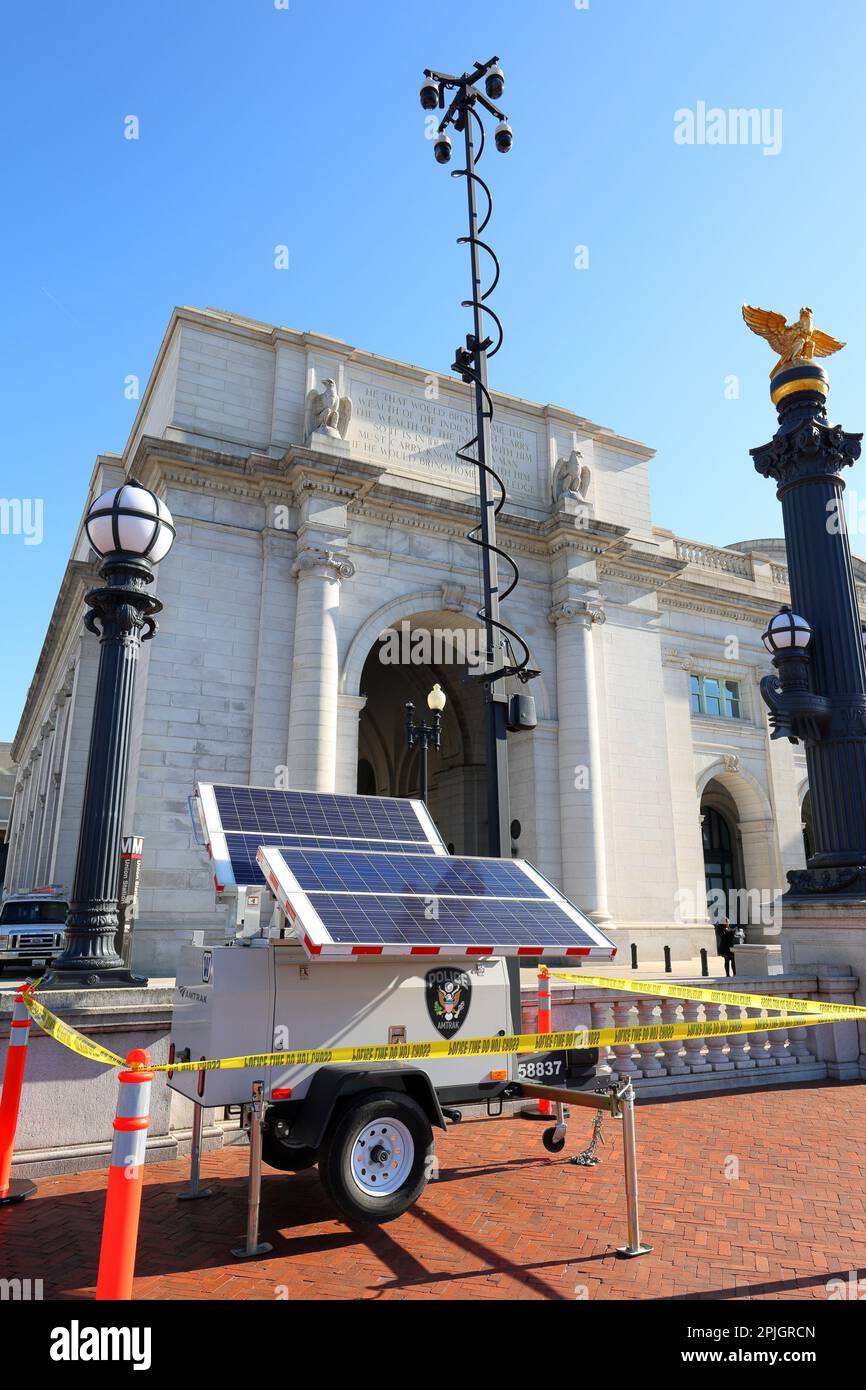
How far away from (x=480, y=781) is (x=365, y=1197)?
76.3 feet

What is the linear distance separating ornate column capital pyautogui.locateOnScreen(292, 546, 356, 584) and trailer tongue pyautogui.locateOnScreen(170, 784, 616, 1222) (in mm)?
14021

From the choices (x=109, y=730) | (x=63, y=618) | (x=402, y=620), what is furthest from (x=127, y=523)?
(x=63, y=618)

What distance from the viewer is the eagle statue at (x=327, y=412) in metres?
21.3

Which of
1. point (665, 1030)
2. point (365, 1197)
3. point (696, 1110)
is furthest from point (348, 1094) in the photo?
point (696, 1110)

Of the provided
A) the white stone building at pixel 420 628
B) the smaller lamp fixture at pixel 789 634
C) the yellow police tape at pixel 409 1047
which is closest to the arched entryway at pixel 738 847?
the white stone building at pixel 420 628

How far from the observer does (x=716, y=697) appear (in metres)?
30.0

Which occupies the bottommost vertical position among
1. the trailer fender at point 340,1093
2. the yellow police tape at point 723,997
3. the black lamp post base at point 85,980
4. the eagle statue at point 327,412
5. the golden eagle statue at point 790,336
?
the trailer fender at point 340,1093

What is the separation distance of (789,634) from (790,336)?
5.76 metres

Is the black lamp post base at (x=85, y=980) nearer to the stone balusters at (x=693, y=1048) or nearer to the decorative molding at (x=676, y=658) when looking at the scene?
the stone balusters at (x=693, y=1048)

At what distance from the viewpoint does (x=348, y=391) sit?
22.8 metres

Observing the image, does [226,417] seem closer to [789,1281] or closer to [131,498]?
[131,498]

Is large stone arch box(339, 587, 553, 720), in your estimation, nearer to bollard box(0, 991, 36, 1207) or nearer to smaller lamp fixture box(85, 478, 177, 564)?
smaller lamp fixture box(85, 478, 177, 564)

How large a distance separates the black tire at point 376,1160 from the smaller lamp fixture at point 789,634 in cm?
1040

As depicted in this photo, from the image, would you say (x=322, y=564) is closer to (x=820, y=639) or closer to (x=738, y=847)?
(x=820, y=639)
